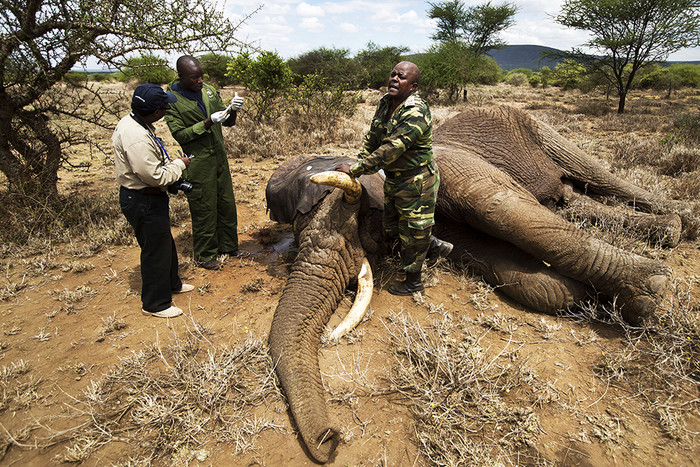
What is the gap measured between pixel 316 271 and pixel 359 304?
0.49 meters

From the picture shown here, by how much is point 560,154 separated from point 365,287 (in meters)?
3.30

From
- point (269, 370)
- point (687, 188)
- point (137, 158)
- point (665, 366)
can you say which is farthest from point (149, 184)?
point (687, 188)

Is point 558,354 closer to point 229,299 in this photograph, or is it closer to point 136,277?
point 229,299

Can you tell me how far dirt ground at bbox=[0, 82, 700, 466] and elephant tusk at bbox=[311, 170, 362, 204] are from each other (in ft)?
3.80

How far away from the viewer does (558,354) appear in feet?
9.93

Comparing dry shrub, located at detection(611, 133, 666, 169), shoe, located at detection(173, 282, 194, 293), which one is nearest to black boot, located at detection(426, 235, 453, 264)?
shoe, located at detection(173, 282, 194, 293)

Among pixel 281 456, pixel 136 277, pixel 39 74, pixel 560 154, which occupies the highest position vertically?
pixel 39 74

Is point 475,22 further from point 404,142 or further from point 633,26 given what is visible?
point 404,142

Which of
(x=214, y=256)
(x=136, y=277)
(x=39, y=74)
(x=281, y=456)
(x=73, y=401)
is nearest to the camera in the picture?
(x=281, y=456)

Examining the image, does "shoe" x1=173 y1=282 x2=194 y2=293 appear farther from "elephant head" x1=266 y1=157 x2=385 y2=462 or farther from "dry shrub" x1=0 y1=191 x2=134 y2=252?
"dry shrub" x1=0 y1=191 x2=134 y2=252

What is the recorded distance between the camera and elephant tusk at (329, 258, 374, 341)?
3059mm

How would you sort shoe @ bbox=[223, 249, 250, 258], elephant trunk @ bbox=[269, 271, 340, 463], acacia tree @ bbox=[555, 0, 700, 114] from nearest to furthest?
elephant trunk @ bbox=[269, 271, 340, 463]
shoe @ bbox=[223, 249, 250, 258]
acacia tree @ bbox=[555, 0, 700, 114]

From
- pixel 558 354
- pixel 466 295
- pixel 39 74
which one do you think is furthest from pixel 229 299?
pixel 39 74

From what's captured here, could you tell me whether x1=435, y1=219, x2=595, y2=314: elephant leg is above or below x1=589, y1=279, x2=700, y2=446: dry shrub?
above
